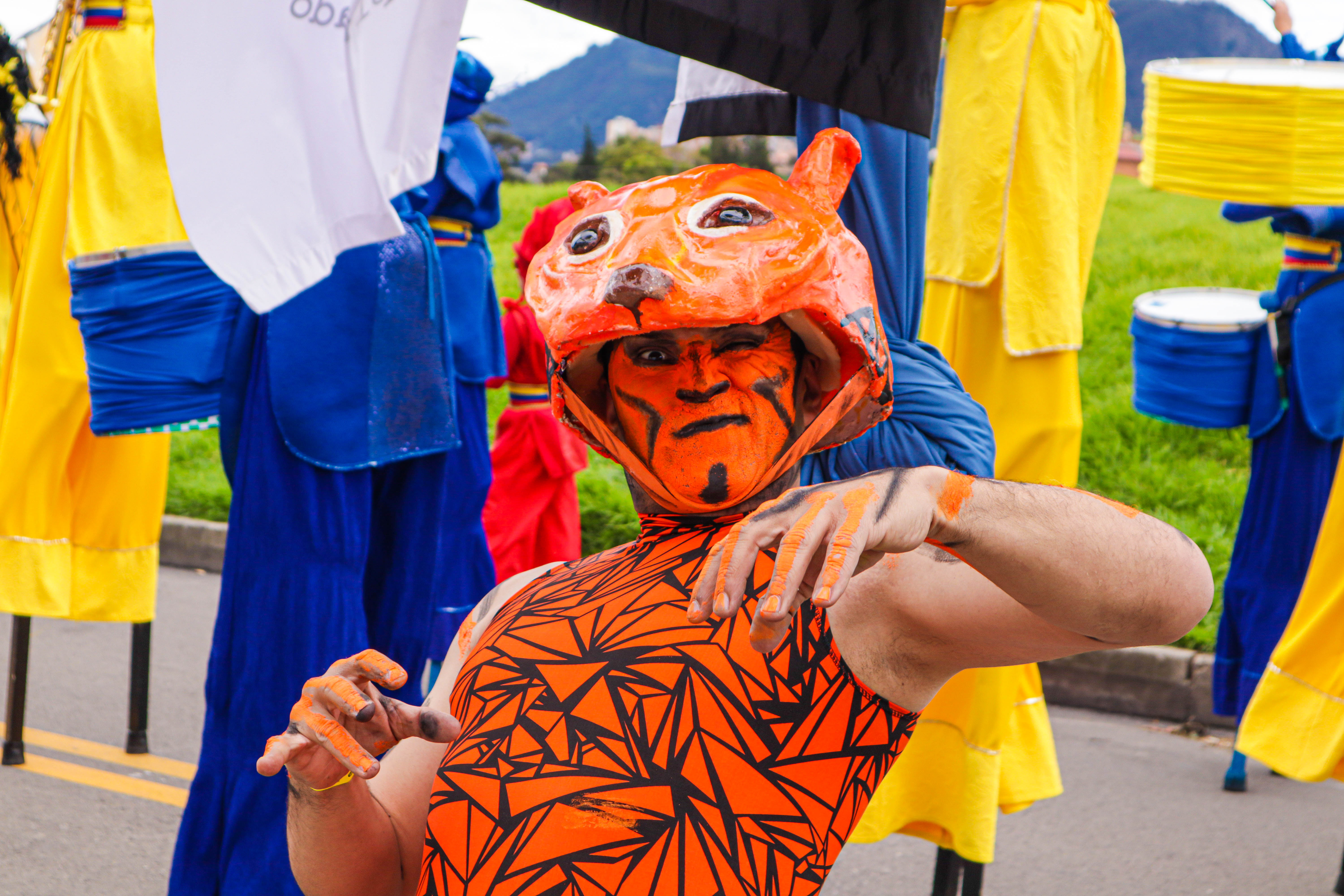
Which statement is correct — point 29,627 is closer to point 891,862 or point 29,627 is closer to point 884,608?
point 891,862

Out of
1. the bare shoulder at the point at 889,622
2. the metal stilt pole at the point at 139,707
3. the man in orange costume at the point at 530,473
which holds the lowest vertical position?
the metal stilt pole at the point at 139,707

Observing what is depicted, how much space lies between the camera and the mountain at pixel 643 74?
1742 centimetres

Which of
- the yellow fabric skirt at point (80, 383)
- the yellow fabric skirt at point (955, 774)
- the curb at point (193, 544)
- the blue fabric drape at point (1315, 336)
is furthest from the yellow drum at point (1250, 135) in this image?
the curb at point (193, 544)

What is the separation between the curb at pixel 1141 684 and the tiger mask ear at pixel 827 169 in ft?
12.9

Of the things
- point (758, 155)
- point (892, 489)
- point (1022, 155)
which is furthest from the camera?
point (758, 155)

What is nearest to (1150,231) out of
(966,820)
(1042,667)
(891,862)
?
(1042,667)

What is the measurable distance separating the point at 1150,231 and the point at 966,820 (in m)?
8.84

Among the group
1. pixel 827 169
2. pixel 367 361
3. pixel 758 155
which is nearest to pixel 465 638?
pixel 827 169

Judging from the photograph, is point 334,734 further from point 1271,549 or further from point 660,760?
point 1271,549

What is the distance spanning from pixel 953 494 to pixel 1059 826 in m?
3.22

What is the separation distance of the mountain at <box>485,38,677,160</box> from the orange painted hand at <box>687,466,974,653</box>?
1316 centimetres

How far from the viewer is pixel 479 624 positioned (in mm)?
1724

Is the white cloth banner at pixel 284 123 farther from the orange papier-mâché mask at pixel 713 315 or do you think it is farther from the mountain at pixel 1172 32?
the mountain at pixel 1172 32

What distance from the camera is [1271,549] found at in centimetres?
440
